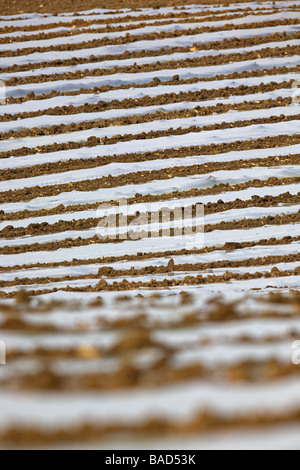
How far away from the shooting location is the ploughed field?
225 cm

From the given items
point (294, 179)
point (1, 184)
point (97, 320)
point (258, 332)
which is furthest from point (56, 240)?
point (258, 332)

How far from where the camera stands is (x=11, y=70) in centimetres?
988

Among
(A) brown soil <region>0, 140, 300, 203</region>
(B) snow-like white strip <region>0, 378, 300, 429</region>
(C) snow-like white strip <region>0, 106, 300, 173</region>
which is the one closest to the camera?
(B) snow-like white strip <region>0, 378, 300, 429</region>

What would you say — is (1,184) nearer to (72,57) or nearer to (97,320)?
(72,57)

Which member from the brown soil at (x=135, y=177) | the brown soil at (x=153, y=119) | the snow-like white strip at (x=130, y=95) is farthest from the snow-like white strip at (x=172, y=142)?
the snow-like white strip at (x=130, y=95)

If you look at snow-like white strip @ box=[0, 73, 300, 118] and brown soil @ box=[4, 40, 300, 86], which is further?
brown soil @ box=[4, 40, 300, 86]

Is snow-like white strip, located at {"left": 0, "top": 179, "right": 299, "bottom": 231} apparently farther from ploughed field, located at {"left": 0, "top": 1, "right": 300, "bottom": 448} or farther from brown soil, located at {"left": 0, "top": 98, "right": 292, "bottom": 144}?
brown soil, located at {"left": 0, "top": 98, "right": 292, "bottom": 144}

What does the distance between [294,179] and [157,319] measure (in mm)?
4520

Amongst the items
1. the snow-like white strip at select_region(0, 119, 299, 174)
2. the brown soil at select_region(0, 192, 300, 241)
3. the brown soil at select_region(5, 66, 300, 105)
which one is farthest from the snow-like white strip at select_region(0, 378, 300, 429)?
the brown soil at select_region(5, 66, 300, 105)

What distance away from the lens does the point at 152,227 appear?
258 inches

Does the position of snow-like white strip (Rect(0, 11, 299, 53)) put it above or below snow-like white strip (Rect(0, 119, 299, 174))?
above

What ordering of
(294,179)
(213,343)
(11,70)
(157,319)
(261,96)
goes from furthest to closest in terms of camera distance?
(11,70) → (261,96) → (294,179) → (157,319) → (213,343)

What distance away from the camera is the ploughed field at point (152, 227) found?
225 centimetres
